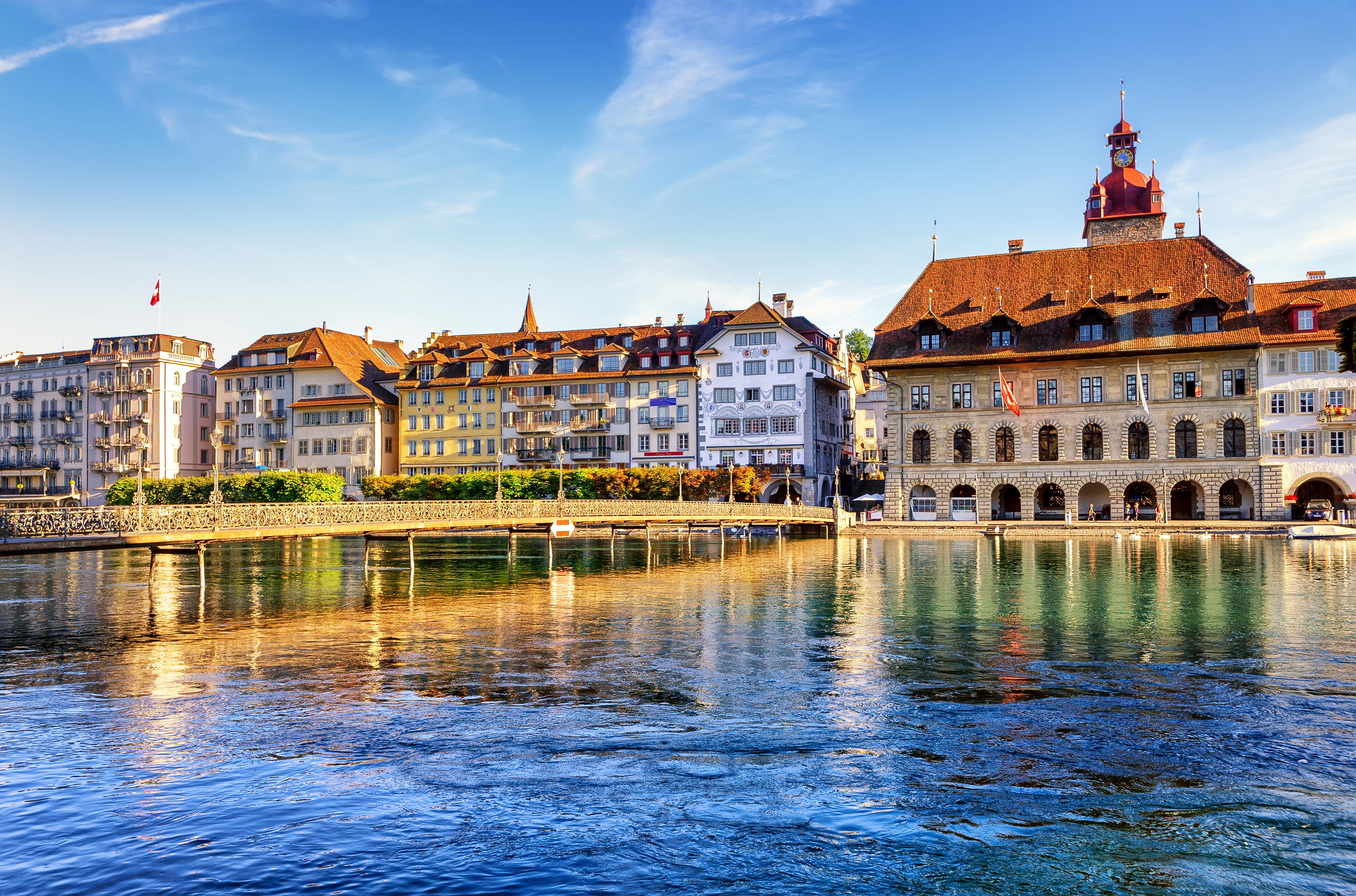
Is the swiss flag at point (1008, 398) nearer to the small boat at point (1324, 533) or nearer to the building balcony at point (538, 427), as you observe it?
the small boat at point (1324, 533)

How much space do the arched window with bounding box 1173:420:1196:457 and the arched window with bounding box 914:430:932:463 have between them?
17637mm

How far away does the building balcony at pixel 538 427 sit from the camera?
100 m

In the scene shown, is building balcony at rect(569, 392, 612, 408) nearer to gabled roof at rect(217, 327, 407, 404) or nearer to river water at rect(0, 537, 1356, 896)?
gabled roof at rect(217, 327, 407, 404)

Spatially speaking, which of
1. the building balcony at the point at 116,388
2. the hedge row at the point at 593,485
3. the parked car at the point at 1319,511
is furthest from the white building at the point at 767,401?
the building balcony at the point at 116,388

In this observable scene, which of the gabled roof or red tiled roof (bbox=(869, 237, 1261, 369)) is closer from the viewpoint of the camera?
red tiled roof (bbox=(869, 237, 1261, 369))

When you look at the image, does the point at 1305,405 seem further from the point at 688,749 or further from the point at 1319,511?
the point at 688,749

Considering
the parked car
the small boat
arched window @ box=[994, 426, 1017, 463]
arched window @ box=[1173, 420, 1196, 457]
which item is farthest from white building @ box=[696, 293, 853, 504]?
the small boat

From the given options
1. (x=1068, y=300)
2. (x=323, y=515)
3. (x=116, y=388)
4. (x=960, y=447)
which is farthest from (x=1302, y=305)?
(x=116, y=388)

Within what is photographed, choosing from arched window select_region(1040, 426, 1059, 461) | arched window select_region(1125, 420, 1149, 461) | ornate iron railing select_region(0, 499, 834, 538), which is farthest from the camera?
arched window select_region(1040, 426, 1059, 461)

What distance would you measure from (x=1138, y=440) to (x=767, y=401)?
3051 cm

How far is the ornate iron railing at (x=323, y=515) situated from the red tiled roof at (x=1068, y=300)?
23.4m

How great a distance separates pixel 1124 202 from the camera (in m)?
104

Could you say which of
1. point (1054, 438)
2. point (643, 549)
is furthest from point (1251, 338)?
point (643, 549)

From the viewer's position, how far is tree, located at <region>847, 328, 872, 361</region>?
138750 millimetres
